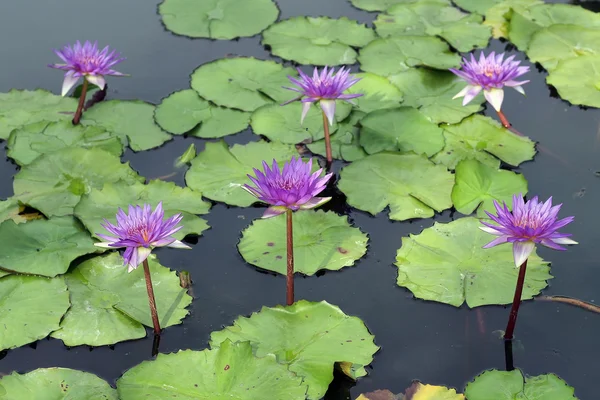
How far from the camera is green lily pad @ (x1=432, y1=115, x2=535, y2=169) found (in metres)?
4.74

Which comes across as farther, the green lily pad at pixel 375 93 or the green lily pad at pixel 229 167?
the green lily pad at pixel 375 93

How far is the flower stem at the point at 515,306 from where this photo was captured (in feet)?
10.9

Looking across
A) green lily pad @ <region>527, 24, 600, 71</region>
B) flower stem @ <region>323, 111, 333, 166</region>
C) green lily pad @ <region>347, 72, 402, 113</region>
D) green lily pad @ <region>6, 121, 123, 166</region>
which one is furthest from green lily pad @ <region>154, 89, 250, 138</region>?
green lily pad @ <region>527, 24, 600, 71</region>

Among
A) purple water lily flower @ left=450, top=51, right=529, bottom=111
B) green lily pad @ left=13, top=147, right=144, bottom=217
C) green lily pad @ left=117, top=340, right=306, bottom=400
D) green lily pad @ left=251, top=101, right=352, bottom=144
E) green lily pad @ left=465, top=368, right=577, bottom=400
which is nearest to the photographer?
green lily pad @ left=117, top=340, right=306, bottom=400

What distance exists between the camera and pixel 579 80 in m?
5.39

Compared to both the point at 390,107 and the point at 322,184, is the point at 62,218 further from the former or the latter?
the point at 390,107

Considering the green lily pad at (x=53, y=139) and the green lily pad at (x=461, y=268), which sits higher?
the green lily pad at (x=53, y=139)

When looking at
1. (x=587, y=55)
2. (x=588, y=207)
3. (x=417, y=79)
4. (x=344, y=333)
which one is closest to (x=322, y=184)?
(x=344, y=333)

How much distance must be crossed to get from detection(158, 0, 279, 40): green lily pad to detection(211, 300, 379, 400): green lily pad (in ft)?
10.2

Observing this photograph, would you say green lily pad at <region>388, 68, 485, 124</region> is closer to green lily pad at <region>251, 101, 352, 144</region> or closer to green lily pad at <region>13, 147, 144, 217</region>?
green lily pad at <region>251, 101, 352, 144</region>

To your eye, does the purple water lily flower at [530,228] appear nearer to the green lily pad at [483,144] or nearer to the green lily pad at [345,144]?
the green lily pad at [483,144]

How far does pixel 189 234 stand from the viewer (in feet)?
14.0

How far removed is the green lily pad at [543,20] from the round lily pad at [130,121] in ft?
9.69

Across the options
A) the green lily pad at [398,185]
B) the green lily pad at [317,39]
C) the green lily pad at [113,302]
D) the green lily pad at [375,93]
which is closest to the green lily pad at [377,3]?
the green lily pad at [317,39]
